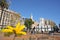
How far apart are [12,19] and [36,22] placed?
20.9 metres

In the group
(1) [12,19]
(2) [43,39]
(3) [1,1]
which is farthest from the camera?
(1) [12,19]

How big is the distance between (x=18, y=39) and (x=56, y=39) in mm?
3811

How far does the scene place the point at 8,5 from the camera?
37.9 m

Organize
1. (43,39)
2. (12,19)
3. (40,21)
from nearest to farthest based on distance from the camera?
(43,39), (12,19), (40,21)

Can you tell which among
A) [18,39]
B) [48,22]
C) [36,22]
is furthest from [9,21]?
[18,39]

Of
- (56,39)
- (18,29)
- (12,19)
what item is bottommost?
(56,39)

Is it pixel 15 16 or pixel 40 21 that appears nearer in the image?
pixel 15 16

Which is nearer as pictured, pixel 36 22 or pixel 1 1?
pixel 1 1

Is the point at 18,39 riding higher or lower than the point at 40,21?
lower

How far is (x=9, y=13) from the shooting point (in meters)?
64.2

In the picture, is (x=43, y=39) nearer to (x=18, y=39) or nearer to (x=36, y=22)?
(x=18, y=39)

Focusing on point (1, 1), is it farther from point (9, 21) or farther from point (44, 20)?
point (44, 20)

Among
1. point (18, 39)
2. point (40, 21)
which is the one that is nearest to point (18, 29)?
point (18, 39)

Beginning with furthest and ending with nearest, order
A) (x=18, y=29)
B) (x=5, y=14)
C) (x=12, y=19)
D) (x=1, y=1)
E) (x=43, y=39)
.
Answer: (x=12, y=19), (x=5, y=14), (x=1, y=1), (x=43, y=39), (x=18, y=29)
